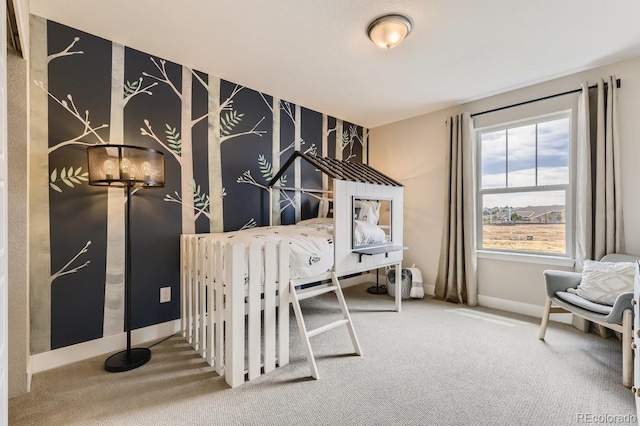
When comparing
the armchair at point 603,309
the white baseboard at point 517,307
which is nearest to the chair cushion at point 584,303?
the armchair at point 603,309

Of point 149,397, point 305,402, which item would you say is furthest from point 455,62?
point 149,397

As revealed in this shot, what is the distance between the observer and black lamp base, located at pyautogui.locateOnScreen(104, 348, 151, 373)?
6.28ft

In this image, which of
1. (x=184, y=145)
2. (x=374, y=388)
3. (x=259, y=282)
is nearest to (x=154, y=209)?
(x=184, y=145)

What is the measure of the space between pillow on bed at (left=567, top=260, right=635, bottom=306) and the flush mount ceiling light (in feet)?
7.47

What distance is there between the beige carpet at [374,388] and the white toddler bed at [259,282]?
5.8 inches

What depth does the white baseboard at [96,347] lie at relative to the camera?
1.94m

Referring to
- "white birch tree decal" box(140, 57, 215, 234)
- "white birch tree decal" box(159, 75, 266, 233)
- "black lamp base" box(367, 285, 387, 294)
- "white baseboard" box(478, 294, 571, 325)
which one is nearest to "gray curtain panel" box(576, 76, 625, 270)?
"white baseboard" box(478, 294, 571, 325)

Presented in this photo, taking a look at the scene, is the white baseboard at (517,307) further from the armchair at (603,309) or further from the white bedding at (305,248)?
the white bedding at (305,248)

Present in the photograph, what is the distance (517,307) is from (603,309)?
3.83ft

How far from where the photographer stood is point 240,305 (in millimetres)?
1787

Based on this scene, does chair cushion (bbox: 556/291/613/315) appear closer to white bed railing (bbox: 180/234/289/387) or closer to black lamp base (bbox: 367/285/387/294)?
black lamp base (bbox: 367/285/387/294)

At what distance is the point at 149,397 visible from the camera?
5.41 ft

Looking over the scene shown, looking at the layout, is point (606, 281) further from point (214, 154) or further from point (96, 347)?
point (96, 347)

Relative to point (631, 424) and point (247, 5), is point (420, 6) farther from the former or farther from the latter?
point (631, 424)
